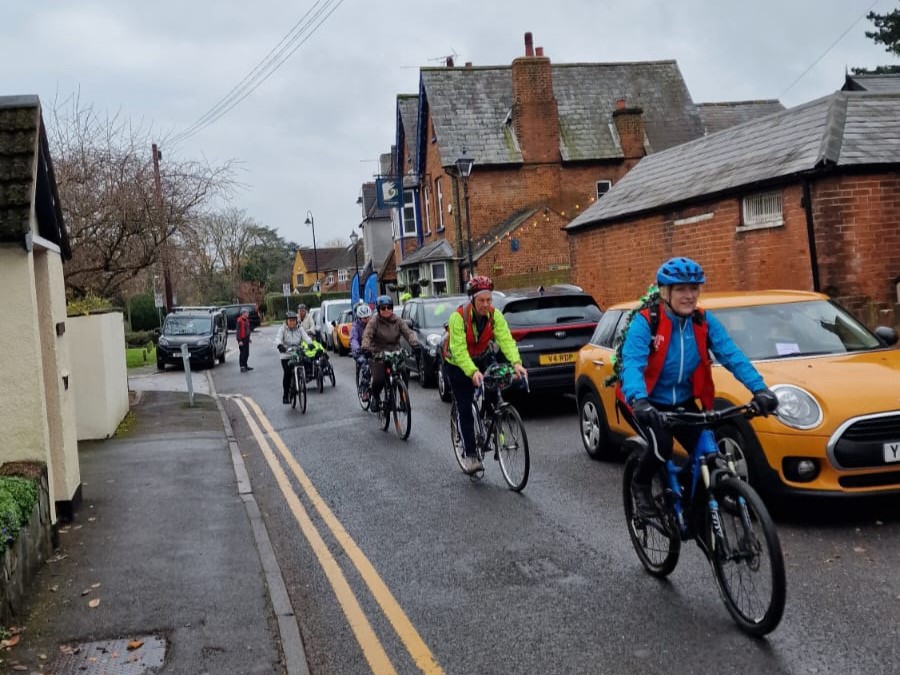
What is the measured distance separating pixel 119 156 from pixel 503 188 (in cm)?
1481

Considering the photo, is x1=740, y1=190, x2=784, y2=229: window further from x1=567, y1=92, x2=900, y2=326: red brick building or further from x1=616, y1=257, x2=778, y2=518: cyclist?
x1=616, y1=257, x2=778, y2=518: cyclist

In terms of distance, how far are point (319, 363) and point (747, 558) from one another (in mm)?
14794

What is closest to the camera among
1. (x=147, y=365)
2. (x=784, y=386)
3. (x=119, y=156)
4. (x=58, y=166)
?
(x=784, y=386)

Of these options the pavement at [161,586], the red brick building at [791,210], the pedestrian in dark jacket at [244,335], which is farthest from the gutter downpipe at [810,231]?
the pedestrian in dark jacket at [244,335]

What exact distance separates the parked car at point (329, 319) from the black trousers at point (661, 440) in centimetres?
2605

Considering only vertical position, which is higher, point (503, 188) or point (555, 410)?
point (503, 188)

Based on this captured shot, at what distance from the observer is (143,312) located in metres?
51.7

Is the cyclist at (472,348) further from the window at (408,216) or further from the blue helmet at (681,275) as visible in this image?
the window at (408,216)

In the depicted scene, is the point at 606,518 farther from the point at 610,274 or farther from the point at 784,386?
the point at 610,274

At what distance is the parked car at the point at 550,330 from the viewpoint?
12391 mm

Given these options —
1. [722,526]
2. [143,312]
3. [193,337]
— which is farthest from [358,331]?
[143,312]

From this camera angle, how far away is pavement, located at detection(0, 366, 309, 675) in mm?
4691

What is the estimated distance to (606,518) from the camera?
6914mm

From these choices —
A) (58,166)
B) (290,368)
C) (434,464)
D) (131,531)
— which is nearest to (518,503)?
(434,464)
